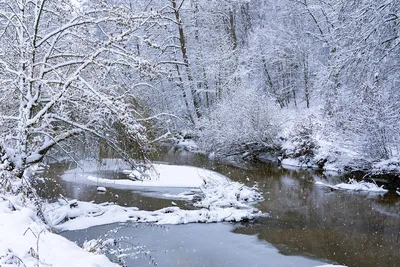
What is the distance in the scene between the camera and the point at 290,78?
87.3 feet

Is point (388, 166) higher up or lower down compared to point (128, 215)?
higher up

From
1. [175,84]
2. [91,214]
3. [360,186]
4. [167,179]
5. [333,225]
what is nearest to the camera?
[333,225]

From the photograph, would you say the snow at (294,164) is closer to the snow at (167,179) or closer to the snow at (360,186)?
the snow at (360,186)

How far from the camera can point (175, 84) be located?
12.7 meters

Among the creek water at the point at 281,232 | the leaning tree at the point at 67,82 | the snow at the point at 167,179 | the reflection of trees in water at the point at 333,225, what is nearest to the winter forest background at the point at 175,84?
the leaning tree at the point at 67,82

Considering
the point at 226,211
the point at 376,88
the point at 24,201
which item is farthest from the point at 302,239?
the point at 376,88

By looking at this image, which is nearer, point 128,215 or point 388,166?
point 128,215

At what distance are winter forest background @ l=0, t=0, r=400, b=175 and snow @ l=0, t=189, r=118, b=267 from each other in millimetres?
2466

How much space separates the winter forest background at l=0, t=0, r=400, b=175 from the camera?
727 cm

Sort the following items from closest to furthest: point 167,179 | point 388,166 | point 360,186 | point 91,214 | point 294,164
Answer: point 91,214
point 360,186
point 388,166
point 167,179
point 294,164

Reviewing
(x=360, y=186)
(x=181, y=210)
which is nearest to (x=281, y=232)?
(x=181, y=210)

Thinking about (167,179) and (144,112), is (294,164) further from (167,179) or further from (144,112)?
(144,112)

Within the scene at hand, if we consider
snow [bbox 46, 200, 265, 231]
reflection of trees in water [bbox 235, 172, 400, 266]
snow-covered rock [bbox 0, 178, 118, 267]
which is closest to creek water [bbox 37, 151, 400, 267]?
reflection of trees in water [bbox 235, 172, 400, 266]

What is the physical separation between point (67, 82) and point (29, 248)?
156 inches
